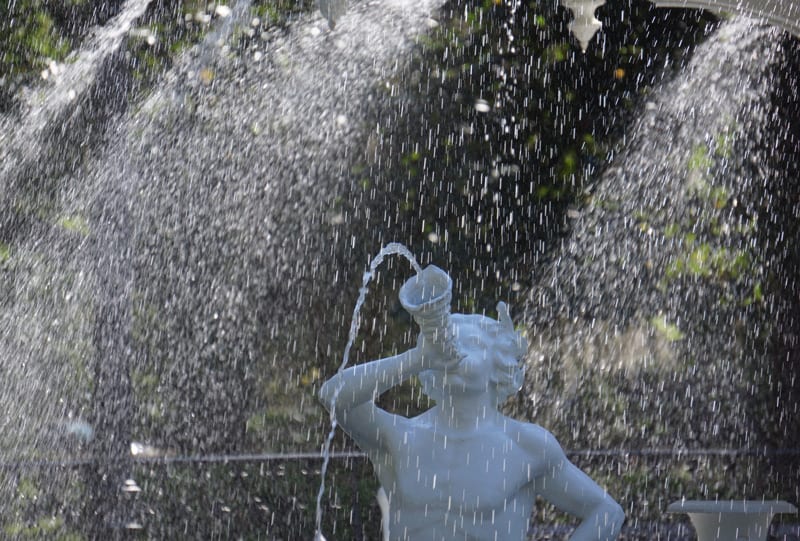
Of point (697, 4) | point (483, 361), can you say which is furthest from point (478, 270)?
point (483, 361)

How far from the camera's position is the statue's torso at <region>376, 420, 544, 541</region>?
103 inches

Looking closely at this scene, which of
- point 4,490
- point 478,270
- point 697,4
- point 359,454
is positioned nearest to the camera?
point 697,4

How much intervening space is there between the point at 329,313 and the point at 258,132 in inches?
62.7

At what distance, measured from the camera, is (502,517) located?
264 cm

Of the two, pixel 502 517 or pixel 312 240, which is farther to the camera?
pixel 312 240

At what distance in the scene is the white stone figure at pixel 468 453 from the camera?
8.61 ft

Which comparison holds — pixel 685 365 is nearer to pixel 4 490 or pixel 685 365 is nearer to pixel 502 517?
pixel 4 490

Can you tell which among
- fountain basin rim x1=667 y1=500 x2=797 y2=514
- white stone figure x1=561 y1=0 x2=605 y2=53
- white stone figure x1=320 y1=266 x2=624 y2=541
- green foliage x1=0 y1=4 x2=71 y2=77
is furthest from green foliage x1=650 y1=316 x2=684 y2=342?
white stone figure x1=320 y1=266 x2=624 y2=541

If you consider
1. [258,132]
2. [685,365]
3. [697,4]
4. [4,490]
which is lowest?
[685,365]

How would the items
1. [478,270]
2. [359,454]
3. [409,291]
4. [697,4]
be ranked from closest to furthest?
[409,291], [697,4], [359,454], [478,270]

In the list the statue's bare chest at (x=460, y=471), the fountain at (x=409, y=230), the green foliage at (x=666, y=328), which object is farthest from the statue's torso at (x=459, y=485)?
the green foliage at (x=666, y=328)

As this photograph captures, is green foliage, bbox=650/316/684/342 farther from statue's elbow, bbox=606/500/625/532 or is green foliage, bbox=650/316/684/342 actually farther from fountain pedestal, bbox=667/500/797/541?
statue's elbow, bbox=606/500/625/532

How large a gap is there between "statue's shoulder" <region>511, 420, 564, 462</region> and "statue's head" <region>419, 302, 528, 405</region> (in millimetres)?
Result: 98

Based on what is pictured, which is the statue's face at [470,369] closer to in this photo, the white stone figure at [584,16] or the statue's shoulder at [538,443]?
the statue's shoulder at [538,443]
